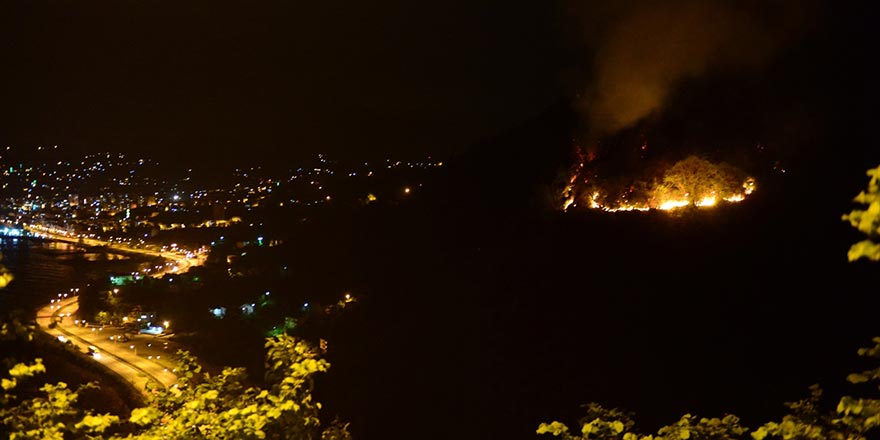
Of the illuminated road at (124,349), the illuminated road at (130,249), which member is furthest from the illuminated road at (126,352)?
the illuminated road at (130,249)

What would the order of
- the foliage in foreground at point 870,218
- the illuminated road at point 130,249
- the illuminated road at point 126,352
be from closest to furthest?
the foliage in foreground at point 870,218 → the illuminated road at point 126,352 → the illuminated road at point 130,249

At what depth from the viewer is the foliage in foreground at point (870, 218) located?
219 centimetres

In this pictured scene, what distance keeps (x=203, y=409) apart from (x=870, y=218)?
14.3 feet

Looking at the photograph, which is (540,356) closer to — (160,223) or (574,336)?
(574,336)

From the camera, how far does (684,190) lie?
16.2 m

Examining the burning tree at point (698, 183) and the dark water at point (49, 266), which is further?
A: the dark water at point (49, 266)

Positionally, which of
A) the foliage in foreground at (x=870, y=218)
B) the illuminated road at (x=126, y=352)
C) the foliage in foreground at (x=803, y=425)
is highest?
the illuminated road at (x=126, y=352)

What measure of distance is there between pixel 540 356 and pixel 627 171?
6347 mm

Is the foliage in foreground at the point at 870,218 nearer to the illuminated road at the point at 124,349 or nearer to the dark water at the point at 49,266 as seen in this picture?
the illuminated road at the point at 124,349

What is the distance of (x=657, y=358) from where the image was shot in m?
13.1

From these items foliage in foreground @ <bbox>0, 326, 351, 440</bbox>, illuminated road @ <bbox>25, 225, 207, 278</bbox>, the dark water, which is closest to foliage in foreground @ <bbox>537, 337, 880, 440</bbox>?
foliage in foreground @ <bbox>0, 326, 351, 440</bbox>

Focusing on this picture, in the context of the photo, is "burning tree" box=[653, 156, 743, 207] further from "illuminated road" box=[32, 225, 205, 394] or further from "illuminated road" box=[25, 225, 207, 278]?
"illuminated road" box=[25, 225, 207, 278]

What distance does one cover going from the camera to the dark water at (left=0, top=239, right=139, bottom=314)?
6862cm

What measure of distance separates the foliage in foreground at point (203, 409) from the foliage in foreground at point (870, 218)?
3465 mm
